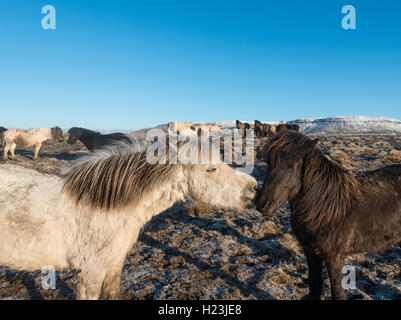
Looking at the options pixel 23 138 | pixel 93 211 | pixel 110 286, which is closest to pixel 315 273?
pixel 110 286

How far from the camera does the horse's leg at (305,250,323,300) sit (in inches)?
113

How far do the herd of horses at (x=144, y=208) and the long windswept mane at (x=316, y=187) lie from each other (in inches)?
0.4

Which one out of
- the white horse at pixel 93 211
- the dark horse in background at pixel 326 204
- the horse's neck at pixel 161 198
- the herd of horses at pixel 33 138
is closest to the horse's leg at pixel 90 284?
the white horse at pixel 93 211

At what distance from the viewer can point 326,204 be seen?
2.61 metres

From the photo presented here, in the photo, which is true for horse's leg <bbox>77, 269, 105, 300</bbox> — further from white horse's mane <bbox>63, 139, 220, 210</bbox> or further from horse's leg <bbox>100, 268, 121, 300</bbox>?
white horse's mane <bbox>63, 139, 220, 210</bbox>

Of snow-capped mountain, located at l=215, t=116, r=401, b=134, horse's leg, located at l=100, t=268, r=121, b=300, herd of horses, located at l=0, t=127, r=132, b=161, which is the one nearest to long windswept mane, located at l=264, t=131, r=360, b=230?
horse's leg, located at l=100, t=268, r=121, b=300

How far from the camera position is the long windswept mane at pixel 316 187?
2568 millimetres

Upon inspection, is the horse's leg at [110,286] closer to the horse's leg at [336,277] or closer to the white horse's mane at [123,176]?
the white horse's mane at [123,176]

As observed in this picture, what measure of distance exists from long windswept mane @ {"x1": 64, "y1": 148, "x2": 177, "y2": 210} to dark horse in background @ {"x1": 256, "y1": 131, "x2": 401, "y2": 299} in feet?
4.10

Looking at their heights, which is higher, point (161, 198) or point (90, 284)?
point (161, 198)

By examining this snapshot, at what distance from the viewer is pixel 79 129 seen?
17.8m

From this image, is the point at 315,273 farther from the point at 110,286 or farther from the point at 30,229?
the point at 30,229

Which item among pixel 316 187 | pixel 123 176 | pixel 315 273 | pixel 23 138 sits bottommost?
pixel 315 273

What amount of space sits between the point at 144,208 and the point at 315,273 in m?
2.39
